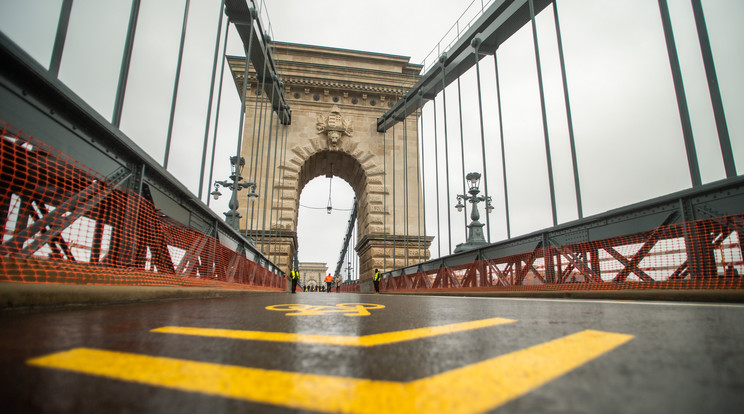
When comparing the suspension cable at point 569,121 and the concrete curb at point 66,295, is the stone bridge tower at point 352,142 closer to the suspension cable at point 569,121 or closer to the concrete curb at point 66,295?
the suspension cable at point 569,121

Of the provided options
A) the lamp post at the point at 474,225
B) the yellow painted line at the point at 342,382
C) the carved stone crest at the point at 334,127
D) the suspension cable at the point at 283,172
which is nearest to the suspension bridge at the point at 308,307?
the yellow painted line at the point at 342,382

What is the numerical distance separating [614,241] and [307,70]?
59.1 feet

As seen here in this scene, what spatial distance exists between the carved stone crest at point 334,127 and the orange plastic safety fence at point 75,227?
1510cm

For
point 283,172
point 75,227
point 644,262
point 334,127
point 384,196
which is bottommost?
point 644,262

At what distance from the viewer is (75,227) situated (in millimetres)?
2623

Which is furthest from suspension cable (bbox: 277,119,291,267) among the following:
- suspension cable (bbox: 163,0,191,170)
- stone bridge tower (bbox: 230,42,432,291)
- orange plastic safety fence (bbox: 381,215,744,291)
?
orange plastic safety fence (bbox: 381,215,744,291)

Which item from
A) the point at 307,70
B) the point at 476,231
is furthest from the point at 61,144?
the point at 307,70

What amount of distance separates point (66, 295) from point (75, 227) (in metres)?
1.03

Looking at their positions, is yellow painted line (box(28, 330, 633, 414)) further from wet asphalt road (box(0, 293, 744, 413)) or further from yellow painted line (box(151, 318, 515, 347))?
yellow painted line (box(151, 318, 515, 347))

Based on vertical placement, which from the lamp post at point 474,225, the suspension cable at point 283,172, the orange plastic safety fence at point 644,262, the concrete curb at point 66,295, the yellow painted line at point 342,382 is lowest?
the yellow painted line at point 342,382

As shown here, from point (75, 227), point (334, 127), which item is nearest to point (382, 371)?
point (75, 227)

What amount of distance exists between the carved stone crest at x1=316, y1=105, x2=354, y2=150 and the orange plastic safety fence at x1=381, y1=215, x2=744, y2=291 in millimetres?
13612

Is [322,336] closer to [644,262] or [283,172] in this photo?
[644,262]

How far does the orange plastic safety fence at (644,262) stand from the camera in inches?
137
